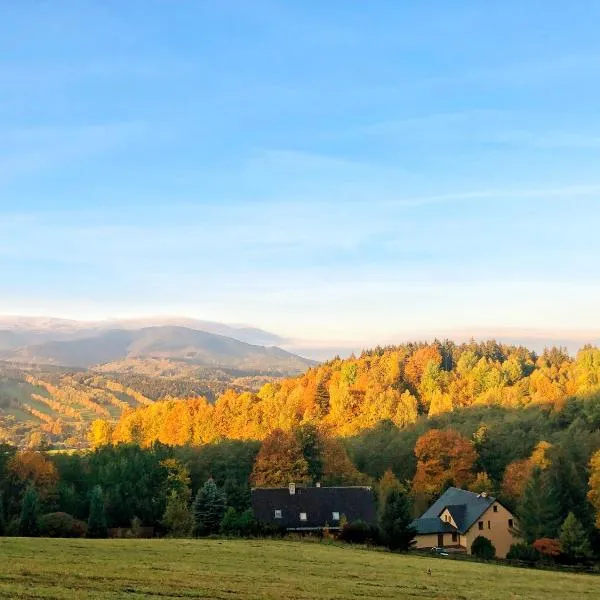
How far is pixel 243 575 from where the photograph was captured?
31406 mm

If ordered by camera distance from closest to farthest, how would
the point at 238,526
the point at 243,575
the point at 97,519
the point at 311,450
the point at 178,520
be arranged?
the point at 243,575, the point at 238,526, the point at 97,519, the point at 178,520, the point at 311,450

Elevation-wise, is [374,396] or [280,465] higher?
[374,396]

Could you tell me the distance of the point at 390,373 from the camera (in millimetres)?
183875

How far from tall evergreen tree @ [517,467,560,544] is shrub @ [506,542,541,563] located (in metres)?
10.4

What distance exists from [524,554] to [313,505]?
24.5 m

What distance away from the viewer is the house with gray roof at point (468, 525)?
6869cm

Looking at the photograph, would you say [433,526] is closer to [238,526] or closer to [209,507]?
[209,507]

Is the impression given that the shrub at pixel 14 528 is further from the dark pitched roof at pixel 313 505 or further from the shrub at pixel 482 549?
the shrub at pixel 482 549

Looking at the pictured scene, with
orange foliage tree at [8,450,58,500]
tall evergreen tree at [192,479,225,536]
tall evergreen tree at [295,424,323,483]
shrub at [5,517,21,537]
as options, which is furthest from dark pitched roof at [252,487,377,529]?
orange foliage tree at [8,450,58,500]

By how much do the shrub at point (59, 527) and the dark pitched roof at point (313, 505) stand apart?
17709mm

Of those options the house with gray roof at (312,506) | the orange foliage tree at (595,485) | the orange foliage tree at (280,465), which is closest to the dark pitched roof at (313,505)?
the house with gray roof at (312,506)

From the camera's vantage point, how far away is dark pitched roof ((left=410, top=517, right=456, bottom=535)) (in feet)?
225

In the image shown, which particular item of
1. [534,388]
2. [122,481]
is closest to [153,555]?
[122,481]

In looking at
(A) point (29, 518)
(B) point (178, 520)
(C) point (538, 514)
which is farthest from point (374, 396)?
(A) point (29, 518)
